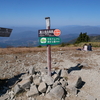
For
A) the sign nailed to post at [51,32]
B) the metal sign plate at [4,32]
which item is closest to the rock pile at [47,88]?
the sign nailed to post at [51,32]

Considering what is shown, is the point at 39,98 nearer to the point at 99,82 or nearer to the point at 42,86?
the point at 42,86

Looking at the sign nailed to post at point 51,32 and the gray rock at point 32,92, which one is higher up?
the sign nailed to post at point 51,32

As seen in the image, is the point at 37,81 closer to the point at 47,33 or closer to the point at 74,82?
the point at 74,82

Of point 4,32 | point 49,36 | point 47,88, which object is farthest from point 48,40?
point 47,88

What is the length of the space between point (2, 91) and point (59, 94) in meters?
3.12

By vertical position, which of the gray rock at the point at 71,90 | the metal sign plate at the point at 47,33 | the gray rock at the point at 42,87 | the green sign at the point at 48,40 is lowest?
the gray rock at the point at 71,90

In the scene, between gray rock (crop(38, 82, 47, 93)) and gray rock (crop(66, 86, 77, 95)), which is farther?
gray rock (crop(66, 86, 77, 95))

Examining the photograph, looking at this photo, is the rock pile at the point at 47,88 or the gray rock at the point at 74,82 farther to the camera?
the gray rock at the point at 74,82

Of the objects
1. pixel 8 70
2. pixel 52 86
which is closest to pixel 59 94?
pixel 52 86

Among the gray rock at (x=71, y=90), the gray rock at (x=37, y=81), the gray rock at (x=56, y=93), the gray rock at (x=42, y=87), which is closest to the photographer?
the gray rock at (x=56, y=93)

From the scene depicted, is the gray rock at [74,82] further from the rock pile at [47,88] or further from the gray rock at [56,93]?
the gray rock at [56,93]

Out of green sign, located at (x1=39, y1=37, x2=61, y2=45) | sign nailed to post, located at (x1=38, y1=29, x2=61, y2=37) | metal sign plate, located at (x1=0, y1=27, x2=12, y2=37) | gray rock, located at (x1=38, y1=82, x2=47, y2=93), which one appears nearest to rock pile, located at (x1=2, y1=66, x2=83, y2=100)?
gray rock, located at (x1=38, y1=82, x2=47, y2=93)

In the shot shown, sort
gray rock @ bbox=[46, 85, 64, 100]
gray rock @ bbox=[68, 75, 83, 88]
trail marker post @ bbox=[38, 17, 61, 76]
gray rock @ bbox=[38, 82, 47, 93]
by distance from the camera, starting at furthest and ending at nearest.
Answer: trail marker post @ bbox=[38, 17, 61, 76] → gray rock @ bbox=[68, 75, 83, 88] → gray rock @ bbox=[38, 82, 47, 93] → gray rock @ bbox=[46, 85, 64, 100]

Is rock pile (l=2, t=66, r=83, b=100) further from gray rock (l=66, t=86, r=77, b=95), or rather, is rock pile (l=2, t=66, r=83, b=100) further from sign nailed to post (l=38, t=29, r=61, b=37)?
sign nailed to post (l=38, t=29, r=61, b=37)
